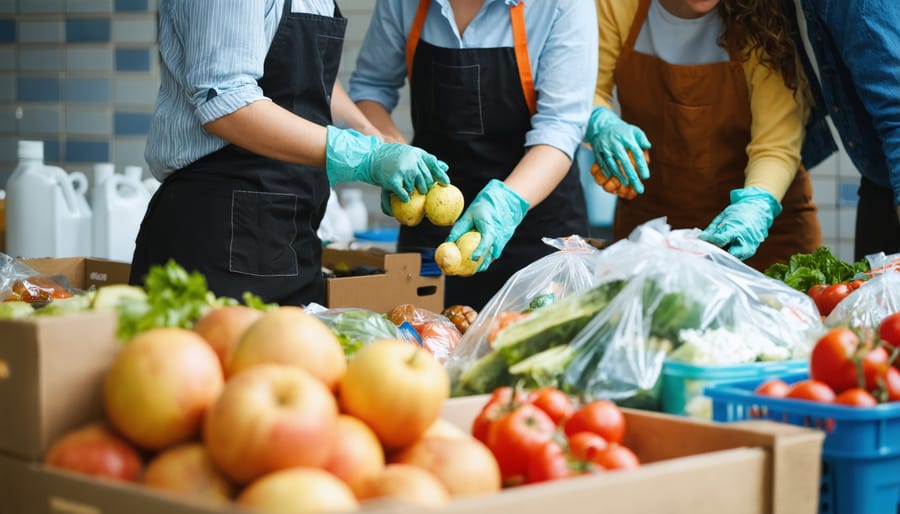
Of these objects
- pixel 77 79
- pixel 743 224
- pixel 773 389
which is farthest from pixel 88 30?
pixel 773 389

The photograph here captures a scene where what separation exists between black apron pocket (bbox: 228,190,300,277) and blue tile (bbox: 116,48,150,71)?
11.1 ft

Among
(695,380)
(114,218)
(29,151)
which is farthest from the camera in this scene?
(114,218)

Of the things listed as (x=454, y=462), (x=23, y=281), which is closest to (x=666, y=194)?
(x=23, y=281)

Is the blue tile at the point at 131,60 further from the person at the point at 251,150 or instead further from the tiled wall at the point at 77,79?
the person at the point at 251,150

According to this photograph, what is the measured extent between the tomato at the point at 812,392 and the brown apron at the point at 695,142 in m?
1.84

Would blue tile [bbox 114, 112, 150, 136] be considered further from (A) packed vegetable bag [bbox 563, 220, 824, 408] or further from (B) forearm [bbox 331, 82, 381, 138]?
(A) packed vegetable bag [bbox 563, 220, 824, 408]

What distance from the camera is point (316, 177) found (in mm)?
2479

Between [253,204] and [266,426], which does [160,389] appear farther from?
[253,204]

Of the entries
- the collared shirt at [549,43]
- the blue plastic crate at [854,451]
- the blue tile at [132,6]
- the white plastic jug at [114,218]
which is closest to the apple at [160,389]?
the blue plastic crate at [854,451]

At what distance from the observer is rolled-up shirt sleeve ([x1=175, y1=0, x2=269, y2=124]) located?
2096 mm

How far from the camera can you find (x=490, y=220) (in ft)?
7.92

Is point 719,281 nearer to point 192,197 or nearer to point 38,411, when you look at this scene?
point 38,411

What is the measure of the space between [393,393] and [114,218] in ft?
9.96

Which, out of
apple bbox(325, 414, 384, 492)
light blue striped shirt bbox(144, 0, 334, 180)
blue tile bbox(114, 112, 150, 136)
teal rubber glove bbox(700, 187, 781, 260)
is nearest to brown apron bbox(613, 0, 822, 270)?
teal rubber glove bbox(700, 187, 781, 260)
